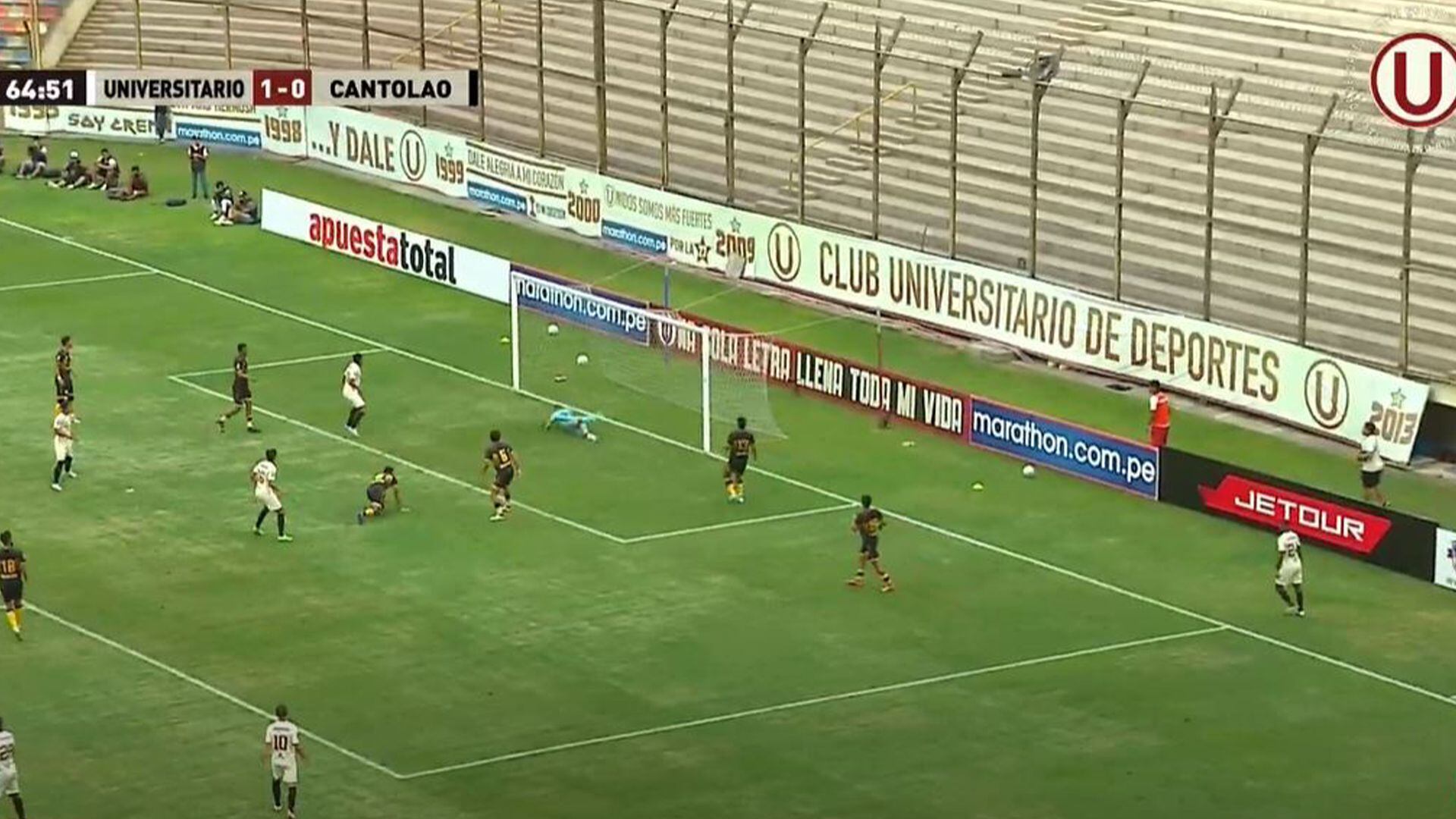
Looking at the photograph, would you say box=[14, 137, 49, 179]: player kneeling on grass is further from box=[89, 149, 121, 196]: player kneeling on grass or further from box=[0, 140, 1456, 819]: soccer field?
box=[0, 140, 1456, 819]: soccer field

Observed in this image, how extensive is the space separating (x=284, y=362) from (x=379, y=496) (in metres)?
10.8

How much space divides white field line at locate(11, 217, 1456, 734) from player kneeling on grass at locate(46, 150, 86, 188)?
404 cm

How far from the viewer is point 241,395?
57.1 m

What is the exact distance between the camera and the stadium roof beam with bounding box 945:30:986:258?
63656 mm

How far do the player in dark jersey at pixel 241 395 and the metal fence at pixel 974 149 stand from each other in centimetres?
1424

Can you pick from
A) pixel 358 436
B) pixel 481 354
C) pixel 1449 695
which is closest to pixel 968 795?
pixel 1449 695

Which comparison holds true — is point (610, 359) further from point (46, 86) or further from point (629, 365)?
point (46, 86)

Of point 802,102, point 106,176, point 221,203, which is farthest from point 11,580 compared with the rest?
point 106,176

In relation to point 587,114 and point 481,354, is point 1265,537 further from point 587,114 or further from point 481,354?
point 587,114

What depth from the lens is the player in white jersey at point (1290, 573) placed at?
46.7m

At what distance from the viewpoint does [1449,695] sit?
145ft

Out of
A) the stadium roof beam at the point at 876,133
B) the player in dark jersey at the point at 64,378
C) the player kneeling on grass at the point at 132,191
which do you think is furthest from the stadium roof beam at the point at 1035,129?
the player kneeling on grass at the point at 132,191

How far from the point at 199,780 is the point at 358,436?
16472mm

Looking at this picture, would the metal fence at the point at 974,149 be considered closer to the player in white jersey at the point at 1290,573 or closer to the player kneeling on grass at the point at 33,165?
the player kneeling on grass at the point at 33,165
